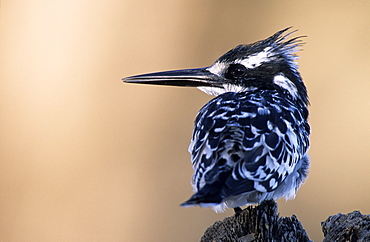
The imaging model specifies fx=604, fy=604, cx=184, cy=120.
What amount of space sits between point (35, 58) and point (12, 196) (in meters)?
1.77

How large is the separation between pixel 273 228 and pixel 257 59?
155 cm

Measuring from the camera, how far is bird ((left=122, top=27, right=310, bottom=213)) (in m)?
3.43

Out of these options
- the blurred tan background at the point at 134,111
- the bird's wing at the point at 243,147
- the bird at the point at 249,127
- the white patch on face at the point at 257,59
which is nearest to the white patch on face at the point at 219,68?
the bird at the point at 249,127

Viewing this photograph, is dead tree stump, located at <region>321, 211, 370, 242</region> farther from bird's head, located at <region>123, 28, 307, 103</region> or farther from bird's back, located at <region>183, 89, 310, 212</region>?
bird's head, located at <region>123, 28, 307, 103</region>

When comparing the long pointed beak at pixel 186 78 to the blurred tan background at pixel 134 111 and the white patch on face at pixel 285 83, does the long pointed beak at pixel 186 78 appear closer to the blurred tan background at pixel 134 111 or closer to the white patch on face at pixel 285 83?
the white patch on face at pixel 285 83

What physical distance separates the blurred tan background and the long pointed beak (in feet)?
6.86

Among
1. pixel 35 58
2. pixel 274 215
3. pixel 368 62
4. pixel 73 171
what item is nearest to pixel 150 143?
pixel 73 171

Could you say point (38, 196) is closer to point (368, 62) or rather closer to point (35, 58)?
point (35, 58)

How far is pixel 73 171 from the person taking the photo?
6793mm

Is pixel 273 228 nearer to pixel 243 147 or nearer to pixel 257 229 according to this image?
pixel 257 229

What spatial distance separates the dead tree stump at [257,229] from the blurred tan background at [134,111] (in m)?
2.65

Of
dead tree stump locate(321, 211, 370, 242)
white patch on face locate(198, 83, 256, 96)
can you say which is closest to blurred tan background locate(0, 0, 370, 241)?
white patch on face locate(198, 83, 256, 96)

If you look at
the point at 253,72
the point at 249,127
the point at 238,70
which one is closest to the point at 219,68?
the point at 238,70

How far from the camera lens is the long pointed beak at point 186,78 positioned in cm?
458
